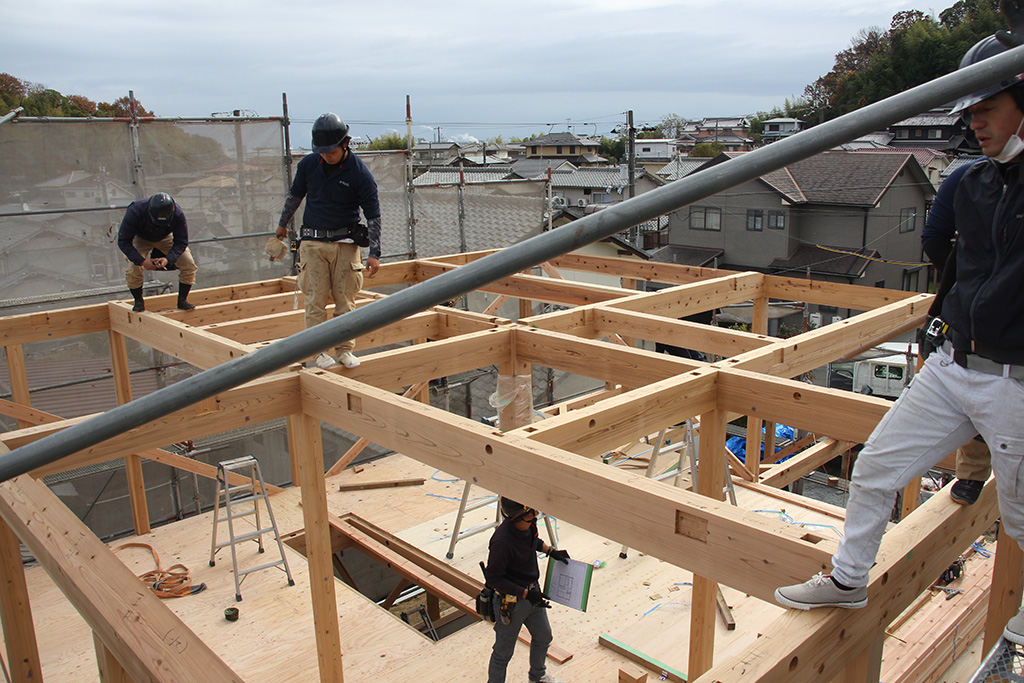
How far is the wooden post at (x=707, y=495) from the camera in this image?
12.5ft

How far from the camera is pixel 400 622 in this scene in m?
5.67

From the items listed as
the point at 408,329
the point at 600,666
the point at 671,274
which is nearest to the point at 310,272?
the point at 408,329

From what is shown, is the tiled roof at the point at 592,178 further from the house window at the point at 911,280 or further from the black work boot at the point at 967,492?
the black work boot at the point at 967,492

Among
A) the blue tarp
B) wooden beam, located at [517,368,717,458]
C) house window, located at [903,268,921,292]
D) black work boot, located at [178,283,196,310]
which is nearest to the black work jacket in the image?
wooden beam, located at [517,368,717,458]

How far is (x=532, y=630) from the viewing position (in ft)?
15.7

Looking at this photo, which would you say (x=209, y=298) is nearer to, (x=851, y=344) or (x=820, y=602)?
(x=851, y=344)

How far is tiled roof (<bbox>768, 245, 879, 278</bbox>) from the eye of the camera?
22156 mm

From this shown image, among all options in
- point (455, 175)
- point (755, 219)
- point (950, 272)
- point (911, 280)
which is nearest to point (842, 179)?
point (755, 219)

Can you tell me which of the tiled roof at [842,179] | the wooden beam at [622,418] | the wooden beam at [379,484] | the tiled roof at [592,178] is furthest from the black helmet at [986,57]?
the tiled roof at [592,178]

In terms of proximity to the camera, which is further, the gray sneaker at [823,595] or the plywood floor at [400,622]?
the plywood floor at [400,622]

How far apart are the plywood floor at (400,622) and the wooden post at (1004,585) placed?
2370 millimetres

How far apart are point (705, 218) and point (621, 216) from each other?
26.4 m

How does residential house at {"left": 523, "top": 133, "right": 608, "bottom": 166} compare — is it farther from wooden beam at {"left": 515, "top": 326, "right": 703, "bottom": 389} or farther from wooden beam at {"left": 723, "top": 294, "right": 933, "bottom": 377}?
wooden beam at {"left": 515, "top": 326, "right": 703, "bottom": 389}

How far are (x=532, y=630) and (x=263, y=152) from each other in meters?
8.12
